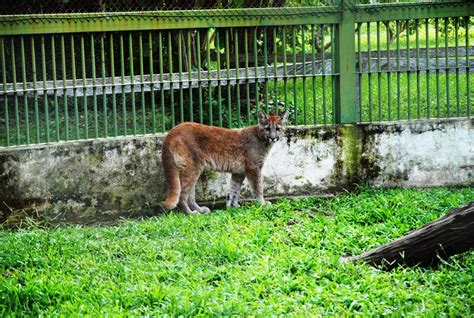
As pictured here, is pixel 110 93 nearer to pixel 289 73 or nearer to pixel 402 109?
pixel 289 73

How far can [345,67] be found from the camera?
34.5 ft

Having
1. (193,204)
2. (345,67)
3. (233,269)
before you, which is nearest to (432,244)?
(233,269)

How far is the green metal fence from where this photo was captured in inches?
375

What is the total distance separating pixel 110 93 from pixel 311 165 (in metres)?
2.68

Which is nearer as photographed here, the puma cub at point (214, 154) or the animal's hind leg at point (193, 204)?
the puma cub at point (214, 154)

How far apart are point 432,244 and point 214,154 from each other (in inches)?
144

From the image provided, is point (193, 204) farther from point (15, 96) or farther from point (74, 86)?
point (15, 96)

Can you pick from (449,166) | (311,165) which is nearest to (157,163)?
(311,165)

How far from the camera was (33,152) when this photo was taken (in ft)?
30.6

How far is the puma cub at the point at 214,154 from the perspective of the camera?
9578 millimetres

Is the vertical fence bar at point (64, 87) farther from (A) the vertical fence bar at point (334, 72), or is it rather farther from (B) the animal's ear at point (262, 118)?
(A) the vertical fence bar at point (334, 72)

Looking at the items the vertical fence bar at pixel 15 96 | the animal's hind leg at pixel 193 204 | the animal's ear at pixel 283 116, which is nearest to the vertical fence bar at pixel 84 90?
the vertical fence bar at pixel 15 96

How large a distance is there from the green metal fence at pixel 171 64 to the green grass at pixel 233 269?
4.72 feet

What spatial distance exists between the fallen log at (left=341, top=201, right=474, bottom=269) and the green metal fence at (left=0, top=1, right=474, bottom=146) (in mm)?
3678
